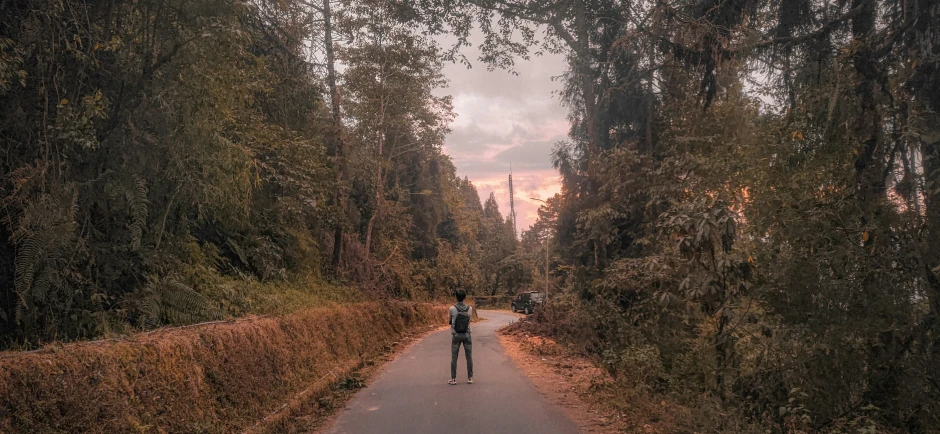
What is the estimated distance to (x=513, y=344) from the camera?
22047mm

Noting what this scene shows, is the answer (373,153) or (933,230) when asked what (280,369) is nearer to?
(933,230)

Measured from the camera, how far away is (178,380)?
6758mm

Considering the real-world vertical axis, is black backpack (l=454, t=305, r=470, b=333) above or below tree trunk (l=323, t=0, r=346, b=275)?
below

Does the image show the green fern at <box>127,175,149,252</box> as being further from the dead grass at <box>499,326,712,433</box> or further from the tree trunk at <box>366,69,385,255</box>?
the tree trunk at <box>366,69,385,255</box>

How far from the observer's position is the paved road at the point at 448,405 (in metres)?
7.83

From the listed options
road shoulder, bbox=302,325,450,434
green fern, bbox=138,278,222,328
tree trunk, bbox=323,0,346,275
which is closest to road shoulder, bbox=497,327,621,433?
road shoulder, bbox=302,325,450,434

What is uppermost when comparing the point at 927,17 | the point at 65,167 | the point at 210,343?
the point at 927,17

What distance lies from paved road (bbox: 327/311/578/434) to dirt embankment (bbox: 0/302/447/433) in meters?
0.93

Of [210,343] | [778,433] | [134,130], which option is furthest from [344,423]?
[778,433]

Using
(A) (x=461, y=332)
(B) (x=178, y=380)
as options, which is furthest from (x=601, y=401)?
(B) (x=178, y=380)

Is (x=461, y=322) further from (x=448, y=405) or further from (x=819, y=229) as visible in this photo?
(x=819, y=229)

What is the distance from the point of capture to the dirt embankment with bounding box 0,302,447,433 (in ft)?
15.8

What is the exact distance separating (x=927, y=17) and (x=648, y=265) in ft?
26.1

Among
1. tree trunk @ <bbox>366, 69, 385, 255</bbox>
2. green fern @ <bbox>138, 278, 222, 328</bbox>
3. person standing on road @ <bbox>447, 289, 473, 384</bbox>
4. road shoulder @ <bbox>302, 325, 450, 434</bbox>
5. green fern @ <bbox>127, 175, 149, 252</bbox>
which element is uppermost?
tree trunk @ <bbox>366, 69, 385, 255</bbox>
